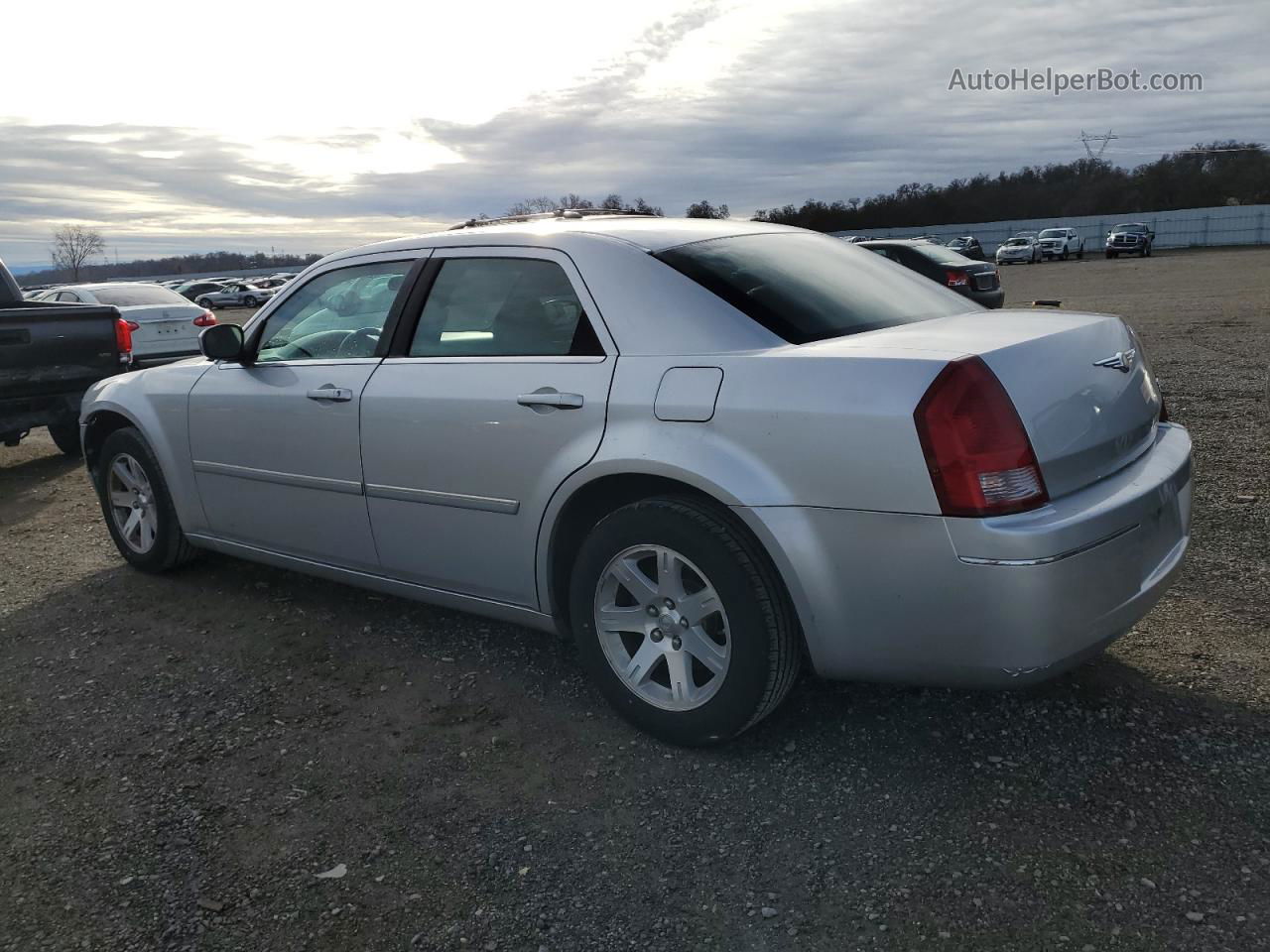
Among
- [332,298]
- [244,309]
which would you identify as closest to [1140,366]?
[332,298]

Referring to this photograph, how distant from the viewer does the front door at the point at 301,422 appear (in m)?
4.02

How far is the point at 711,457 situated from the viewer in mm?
2934

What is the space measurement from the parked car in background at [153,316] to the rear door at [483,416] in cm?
977

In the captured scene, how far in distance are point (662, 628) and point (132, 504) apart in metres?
3.42

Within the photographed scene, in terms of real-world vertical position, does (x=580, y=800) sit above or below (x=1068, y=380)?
below

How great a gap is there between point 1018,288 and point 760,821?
29.1 meters

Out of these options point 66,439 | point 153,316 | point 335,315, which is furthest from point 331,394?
point 153,316

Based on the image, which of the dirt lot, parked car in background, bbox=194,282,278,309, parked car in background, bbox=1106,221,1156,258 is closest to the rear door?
the dirt lot

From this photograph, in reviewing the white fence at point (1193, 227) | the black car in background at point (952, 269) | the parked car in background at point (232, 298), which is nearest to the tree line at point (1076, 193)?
the white fence at point (1193, 227)

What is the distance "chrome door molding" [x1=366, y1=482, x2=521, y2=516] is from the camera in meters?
3.48

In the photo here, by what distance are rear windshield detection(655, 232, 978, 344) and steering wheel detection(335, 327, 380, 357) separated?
1302 millimetres

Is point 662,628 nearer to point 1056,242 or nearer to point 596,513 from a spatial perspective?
point 596,513

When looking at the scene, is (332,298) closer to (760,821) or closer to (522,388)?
(522,388)

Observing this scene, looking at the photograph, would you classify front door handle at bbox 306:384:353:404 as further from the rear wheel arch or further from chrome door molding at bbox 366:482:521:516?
the rear wheel arch
